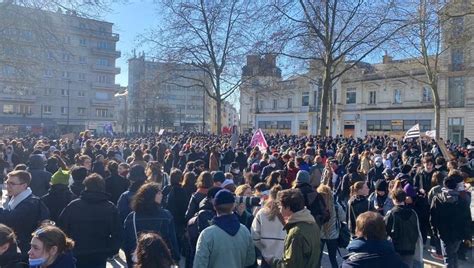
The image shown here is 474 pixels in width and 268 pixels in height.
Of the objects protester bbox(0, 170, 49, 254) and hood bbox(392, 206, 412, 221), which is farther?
hood bbox(392, 206, 412, 221)

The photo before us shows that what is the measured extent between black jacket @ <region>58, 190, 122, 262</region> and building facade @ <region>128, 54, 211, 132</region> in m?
23.8

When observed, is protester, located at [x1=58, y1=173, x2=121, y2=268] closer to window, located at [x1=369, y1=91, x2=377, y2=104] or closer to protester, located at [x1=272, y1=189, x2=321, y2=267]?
protester, located at [x1=272, y1=189, x2=321, y2=267]

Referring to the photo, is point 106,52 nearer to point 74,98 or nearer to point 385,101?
point 74,98

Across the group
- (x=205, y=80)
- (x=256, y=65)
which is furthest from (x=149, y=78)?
(x=256, y=65)

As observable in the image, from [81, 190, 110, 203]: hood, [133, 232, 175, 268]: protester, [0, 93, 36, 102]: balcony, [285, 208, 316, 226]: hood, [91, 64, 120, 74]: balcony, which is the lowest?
[133, 232, 175, 268]: protester

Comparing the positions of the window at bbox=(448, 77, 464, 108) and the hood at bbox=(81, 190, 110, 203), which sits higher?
the window at bbox=(448, 77, 464, 108)

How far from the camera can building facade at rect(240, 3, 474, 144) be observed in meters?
46.4

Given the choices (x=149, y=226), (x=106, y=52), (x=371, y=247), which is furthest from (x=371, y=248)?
(x=106, y=52)

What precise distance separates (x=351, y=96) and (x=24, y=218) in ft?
200

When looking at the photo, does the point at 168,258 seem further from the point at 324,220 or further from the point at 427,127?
the point at 427,127

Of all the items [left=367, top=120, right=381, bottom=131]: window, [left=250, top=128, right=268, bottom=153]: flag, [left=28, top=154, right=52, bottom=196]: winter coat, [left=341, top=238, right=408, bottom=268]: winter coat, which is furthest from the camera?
[left=367, top=120, right=381, bottom=131]: window

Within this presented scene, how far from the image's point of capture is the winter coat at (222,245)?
162 inches

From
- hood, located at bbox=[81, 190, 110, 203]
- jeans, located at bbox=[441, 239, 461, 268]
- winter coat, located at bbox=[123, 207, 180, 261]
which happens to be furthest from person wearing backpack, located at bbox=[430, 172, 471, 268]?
hood, located at bbox=[81, 190, 110, 203]

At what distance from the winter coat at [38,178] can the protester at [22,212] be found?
2.93m
